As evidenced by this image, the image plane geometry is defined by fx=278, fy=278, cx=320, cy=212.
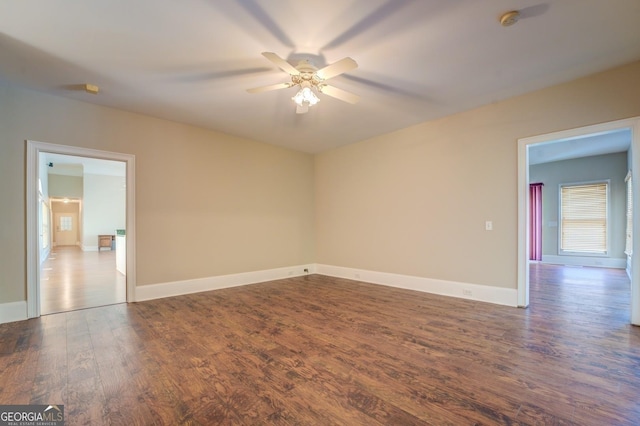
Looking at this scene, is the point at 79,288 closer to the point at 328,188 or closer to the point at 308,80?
the point at 328,188

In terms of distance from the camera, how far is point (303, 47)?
105 inches

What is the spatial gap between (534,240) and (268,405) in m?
9.50

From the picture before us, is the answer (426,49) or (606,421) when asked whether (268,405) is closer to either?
(606,421)

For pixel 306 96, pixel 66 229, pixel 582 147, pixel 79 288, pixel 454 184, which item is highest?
pixel 582 147

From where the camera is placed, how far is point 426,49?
266 cm

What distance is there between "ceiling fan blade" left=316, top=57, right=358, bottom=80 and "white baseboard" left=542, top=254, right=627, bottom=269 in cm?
892

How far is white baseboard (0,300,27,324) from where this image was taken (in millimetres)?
3262

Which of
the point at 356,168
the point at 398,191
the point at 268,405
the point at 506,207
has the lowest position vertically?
the point at 268,405

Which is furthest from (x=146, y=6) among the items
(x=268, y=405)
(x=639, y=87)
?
(x=639, y=87)

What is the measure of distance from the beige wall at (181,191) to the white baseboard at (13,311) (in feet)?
0.23

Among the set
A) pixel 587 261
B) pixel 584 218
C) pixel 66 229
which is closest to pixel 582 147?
pixel 584 218

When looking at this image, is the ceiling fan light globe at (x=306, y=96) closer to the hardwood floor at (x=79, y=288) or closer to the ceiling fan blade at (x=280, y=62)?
the ceiling fan blade at (x=280, y=62)

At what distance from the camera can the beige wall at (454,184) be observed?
3404mm

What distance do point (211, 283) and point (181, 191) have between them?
5.51 feet
